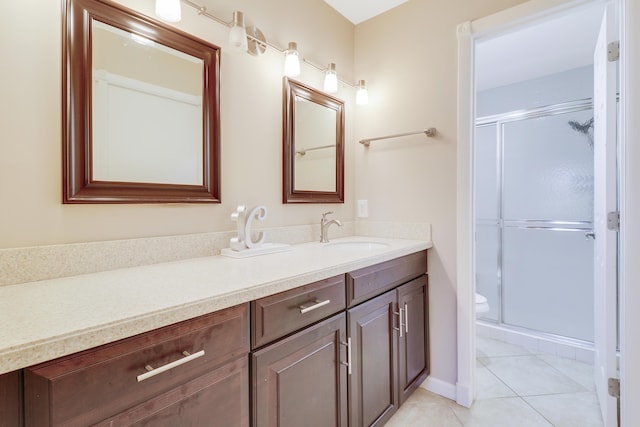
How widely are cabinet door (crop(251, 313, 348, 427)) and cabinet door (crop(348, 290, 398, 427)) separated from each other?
71 millimetres

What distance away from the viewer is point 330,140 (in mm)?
2113

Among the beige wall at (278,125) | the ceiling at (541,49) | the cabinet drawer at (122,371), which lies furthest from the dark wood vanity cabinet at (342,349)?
the ceiling at (541,49)

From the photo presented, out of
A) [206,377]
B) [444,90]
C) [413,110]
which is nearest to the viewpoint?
[206,377]

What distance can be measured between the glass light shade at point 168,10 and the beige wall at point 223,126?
103mm

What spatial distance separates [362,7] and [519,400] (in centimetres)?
262

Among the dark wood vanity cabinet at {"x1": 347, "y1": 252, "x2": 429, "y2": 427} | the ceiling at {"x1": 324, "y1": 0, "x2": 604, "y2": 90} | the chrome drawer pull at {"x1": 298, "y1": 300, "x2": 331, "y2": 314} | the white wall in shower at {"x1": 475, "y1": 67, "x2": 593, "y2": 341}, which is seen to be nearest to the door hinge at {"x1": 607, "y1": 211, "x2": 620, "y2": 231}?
the dark wood vanity cabinet at {"x1": 347, "y1": 252, "x2": 429, "y2": 427}

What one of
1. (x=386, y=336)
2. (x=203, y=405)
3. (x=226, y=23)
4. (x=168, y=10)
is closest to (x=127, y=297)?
(x=203, y=405)

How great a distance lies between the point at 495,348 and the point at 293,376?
217 cm

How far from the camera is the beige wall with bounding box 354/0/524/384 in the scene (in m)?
1.85

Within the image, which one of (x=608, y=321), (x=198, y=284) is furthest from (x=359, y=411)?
(x=608, y=321)

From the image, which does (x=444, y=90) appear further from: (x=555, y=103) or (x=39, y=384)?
(x=39, y=384)

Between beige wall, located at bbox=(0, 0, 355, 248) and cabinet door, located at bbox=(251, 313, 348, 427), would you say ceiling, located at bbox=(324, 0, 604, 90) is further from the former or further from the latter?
cabinet door, located at bbox=(251, 313, 348, 427)

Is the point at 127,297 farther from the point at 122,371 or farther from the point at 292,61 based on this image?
the point at 292,61

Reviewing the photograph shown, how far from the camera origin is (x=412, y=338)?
175 cm
